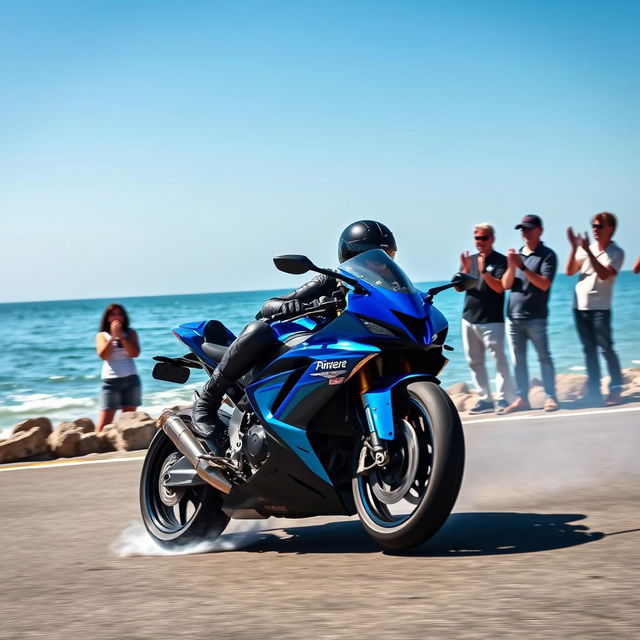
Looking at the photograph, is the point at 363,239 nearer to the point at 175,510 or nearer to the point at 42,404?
the point at 175,510

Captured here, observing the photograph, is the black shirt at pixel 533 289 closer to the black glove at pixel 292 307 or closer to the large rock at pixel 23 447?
the large rock at pixel 23 447

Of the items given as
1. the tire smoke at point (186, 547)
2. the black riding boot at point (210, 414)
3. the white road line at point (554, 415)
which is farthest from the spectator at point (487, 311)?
the black riding boot at point (210, 414)

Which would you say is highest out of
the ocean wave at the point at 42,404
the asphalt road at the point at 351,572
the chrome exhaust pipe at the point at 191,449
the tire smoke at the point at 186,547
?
the chrome exhaust pipe at the point at 191,449

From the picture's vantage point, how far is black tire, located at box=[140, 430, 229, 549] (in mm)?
6207

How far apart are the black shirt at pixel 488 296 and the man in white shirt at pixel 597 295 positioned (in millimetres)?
792

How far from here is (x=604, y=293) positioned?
11852 millimetres

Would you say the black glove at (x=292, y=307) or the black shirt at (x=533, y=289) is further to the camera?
the black shirt at (x=533, y=289)

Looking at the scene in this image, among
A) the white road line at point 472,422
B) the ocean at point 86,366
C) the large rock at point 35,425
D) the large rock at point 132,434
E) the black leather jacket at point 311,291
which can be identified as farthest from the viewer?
the ocean at point 86,366

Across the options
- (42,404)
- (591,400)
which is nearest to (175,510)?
(591,400)

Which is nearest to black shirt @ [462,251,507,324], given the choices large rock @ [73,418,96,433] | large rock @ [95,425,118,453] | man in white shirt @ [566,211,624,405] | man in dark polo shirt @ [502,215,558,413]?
man in dark polo shirt @ [502,215,558,413]

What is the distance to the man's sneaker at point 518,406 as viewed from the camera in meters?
12.1

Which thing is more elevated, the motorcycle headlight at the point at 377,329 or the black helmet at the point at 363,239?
the black helmet at the point at 363,239

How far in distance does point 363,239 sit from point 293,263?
76 cm

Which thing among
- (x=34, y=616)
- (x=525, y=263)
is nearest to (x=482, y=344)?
(x=525, y=263)
